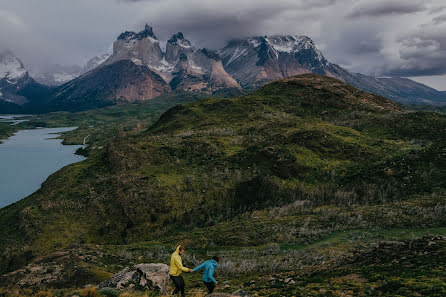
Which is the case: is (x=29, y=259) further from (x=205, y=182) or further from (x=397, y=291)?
(x=397, y=291)

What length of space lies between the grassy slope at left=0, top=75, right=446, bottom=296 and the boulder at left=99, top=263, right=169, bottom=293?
26.5ft

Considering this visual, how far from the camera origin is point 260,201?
248ft

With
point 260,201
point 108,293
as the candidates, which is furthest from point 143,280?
point 260,201

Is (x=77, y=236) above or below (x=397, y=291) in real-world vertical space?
below

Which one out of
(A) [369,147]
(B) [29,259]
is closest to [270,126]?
(A) [369,147]

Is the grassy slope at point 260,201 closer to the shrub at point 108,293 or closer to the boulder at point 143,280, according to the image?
the boulder at point 143,280

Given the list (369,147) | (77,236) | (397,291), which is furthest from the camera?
→ (369,147)

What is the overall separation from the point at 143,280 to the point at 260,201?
52.0 metres

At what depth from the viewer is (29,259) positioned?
183 feet

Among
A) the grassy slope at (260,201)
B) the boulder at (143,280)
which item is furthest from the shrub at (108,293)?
the grassy slope at (260,201)

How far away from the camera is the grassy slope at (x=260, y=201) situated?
42.1 m

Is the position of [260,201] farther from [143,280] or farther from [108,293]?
[108,293]

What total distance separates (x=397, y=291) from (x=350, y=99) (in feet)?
544

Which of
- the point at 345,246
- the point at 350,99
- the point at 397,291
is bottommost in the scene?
the point at 345,246
